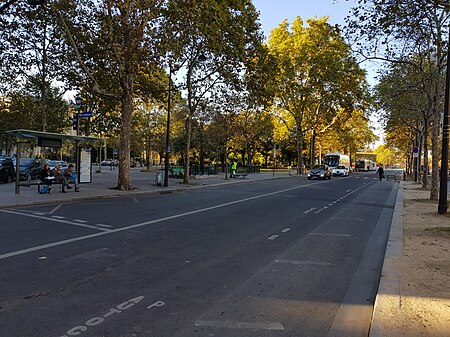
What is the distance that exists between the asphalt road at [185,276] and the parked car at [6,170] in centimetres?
1544

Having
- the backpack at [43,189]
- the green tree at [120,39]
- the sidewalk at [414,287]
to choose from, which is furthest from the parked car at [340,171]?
the sidewalk at [414,287]

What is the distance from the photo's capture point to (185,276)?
5672 millimetres

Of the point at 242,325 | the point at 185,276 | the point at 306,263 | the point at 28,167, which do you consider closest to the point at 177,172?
the point at 28,167

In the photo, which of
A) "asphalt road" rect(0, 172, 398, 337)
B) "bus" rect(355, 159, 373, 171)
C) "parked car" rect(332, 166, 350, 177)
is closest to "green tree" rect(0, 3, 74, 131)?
"asphalt road" rect(0, 172, 398, 337)

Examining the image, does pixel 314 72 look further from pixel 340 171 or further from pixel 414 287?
pixel 414 287

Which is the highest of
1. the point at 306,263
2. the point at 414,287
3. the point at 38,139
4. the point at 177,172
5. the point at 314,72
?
the point at 314,72

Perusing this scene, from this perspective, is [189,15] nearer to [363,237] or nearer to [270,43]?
[363,237]

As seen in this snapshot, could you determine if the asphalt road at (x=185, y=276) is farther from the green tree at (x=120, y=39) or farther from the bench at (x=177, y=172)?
the bench at (x=177, y=172)

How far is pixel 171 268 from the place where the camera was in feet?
19.9

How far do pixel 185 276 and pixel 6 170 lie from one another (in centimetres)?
2339

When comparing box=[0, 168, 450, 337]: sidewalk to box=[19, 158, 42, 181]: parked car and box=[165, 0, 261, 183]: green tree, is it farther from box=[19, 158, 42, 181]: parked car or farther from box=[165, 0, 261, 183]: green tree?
box=[19, 158, 42, 181]: parked car

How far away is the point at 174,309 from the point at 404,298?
2.84 meters

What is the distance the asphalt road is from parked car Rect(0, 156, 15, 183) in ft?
50.6

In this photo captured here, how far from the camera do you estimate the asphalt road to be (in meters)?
4.04
